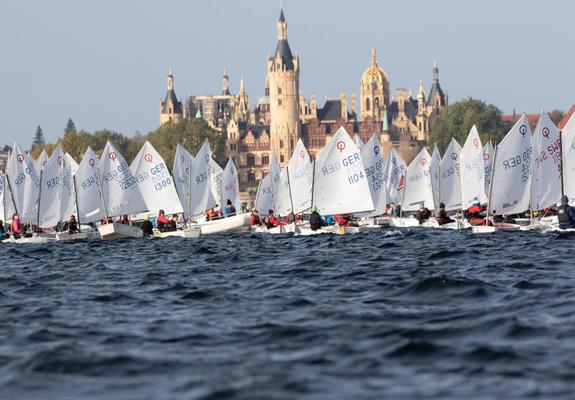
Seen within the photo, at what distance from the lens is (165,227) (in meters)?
52.5

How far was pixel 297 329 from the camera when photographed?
20.0 metres

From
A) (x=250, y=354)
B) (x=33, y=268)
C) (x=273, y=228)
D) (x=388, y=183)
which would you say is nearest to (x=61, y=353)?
(x=250, y=354)

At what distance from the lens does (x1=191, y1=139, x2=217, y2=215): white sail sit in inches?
2253

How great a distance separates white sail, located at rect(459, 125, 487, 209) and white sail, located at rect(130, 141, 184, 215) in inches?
433

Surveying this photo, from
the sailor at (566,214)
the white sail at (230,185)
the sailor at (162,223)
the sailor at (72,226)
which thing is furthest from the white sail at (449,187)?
the sailor at (566,214)

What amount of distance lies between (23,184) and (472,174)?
700 inches

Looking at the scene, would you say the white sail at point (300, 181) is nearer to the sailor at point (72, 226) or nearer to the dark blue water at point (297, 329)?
→ the sailor at point (72, 226)

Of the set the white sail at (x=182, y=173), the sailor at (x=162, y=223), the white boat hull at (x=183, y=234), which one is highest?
the white sail at (x=182, y=173)

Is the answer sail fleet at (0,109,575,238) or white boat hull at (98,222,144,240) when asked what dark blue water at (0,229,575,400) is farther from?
white boat hull at (98,222,144,240)

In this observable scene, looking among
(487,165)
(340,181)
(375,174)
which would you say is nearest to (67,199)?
(340,181)

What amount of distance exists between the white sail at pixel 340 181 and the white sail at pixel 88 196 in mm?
9234

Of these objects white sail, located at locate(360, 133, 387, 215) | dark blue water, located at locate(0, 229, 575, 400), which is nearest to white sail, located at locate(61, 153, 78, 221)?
white sail, located at locate(360, 133, 387, 215)

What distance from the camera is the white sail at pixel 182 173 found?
58.4 m

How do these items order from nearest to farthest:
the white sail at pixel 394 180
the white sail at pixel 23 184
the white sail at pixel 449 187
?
the white sail at pixel 23 184 → the white sail at pixel 449 187 → the white sail at pixel 394 180
